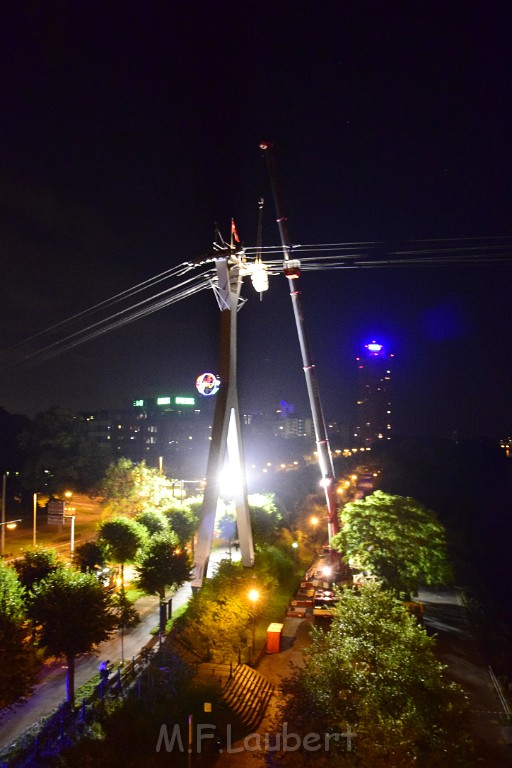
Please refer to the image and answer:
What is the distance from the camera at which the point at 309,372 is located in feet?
114

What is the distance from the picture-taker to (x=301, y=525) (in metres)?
49.3

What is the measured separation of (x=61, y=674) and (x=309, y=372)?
2228 cm

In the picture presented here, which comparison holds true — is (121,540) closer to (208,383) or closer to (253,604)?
(253,604)

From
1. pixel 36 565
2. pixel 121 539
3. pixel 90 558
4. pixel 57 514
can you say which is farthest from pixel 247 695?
pixel 57 514

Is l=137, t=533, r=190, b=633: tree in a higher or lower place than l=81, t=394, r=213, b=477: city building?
lower

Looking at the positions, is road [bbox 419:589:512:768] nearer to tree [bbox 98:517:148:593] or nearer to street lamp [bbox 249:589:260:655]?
street lamp [bbox 249:589:260:655]

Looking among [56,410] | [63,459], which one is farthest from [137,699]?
[56,410]

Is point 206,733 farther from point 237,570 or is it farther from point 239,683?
point 237,570

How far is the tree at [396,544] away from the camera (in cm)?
2822

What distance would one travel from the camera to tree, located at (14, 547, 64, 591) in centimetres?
2456

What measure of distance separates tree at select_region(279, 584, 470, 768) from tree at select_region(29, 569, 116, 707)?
8.11 m

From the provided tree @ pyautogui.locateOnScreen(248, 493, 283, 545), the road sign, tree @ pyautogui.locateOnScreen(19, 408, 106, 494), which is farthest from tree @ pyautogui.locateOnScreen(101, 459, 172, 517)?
the road sign

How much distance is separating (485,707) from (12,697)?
18033 millimetres

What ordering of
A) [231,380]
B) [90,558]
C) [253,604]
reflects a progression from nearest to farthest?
1. [253,604]
2. [231,380]
3. [90,558]
